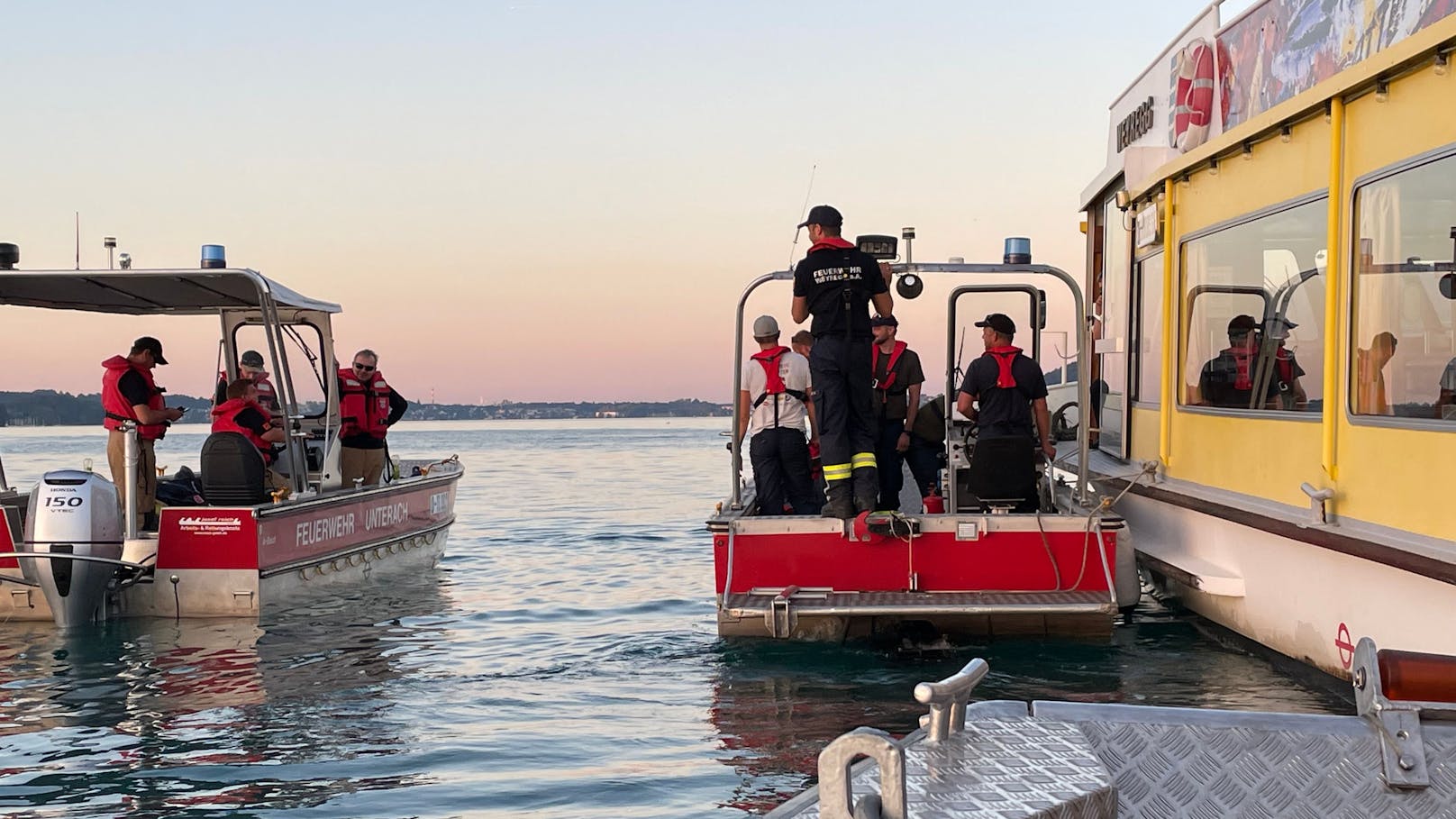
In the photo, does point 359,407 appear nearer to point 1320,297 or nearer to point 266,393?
point 266,393

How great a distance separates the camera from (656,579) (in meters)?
13.4

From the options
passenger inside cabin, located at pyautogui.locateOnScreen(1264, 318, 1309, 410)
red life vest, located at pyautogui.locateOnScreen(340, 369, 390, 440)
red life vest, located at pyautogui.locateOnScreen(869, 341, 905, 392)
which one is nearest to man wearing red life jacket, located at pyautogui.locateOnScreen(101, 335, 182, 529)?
red life vest, located at pyautogui.locateOnScreen(340, 369, 390, 440)

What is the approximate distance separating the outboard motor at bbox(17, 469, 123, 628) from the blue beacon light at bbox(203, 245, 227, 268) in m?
1.90

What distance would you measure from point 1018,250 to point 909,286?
746 mm

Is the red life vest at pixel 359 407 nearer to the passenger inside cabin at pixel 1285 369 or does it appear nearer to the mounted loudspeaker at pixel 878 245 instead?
the mounted loudspeaker at pixel 878 245

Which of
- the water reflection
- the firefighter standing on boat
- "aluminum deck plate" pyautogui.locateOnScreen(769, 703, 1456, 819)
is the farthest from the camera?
the firefighter standing on boat

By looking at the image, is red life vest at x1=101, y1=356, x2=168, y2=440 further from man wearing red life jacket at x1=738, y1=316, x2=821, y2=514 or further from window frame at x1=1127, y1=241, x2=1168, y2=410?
window frame at x1=1127, y1=241, x2=1168, y2=410

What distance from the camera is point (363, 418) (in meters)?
12.4

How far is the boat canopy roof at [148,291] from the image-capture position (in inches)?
411

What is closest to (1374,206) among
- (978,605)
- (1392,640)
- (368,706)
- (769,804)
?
(1392,640)

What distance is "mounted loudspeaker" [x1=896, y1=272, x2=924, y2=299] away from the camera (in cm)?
877

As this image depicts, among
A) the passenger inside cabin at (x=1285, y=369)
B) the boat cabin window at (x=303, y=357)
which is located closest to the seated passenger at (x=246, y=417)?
the boat cabin window at (x=303, y=357)

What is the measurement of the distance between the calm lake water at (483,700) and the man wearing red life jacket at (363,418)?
145cm

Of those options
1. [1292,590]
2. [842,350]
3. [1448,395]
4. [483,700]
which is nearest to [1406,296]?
[1448,395]
